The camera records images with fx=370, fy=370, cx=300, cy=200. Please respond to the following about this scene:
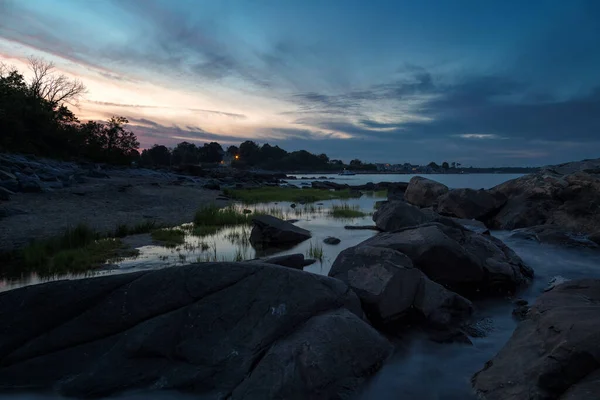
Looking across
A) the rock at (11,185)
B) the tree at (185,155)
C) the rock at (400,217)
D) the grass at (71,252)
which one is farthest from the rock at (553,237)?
the tree at (185,155)

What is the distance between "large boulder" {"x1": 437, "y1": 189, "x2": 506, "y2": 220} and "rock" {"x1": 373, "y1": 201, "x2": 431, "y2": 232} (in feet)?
26.9

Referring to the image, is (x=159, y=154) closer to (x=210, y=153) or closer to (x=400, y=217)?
(x=210, y=153)

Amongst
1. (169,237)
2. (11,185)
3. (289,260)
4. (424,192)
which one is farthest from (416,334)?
(424,192)

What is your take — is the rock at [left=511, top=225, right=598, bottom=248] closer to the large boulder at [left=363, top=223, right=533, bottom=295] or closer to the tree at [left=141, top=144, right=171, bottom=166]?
the large boulder at [left=363, top=223, right=533, bottom=295]

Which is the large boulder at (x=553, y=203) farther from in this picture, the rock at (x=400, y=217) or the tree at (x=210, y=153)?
the tree at (x=210, y=153)

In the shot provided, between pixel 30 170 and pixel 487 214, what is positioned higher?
pixel 30 170

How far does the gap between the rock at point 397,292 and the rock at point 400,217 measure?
8.38 m

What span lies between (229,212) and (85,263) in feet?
37.0

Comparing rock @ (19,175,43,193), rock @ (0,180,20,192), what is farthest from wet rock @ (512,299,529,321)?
rock @ (0,180,20,192)

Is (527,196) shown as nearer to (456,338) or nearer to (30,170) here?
(456,338)

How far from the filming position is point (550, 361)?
4418mm

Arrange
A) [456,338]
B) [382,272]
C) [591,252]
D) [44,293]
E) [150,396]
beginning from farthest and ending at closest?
1. [591,252]
2. [382,272]
3. [456,338]
4. [44,293]
5. [150,396]

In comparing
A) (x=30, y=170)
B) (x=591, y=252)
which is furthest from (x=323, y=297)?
(x=30, y=170)

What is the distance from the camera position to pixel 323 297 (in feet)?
21.0
